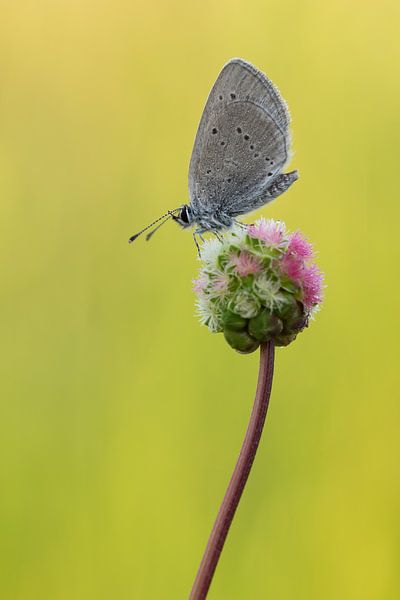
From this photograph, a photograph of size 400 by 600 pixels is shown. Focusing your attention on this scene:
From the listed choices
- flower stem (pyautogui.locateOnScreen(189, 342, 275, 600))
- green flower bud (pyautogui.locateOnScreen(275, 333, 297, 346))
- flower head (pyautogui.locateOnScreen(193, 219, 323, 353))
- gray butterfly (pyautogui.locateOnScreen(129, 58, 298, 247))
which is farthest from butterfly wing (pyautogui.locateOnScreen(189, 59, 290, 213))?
flower stem (pyautogui.locateOnScreen(189, 342, 275, 600))

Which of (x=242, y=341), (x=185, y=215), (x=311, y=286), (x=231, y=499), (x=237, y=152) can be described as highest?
(x=237, y=152)

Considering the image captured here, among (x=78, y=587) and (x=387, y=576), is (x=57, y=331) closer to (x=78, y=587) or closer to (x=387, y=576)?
(x=78, y=587)

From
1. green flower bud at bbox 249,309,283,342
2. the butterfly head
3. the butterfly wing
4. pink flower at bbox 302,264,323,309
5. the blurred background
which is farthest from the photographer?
the blurred background

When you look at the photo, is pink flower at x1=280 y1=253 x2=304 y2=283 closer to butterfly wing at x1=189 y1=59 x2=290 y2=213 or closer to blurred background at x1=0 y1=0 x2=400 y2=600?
butterfly wing at x1=189 y1=59 x2=290 y2=213

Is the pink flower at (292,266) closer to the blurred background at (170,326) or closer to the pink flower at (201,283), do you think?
the pink flower at (201,283)

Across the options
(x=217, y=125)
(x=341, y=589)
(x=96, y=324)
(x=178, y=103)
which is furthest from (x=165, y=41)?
(x=341, y=589)

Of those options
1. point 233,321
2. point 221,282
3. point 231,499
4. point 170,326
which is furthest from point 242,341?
point 170,326

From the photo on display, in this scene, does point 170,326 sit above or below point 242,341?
above

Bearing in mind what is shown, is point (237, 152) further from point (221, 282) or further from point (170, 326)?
point (170, 326)
